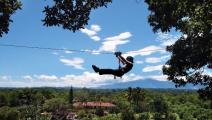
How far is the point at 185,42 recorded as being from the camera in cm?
2603

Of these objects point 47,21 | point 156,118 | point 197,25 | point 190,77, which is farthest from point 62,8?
point 156,118

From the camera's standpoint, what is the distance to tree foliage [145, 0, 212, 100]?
65.4 feet

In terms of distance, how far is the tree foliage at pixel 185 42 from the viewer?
19922mm

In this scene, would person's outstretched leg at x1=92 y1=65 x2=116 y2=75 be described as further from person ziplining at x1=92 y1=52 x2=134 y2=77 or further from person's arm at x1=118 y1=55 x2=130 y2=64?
person's arm at x1=118 y1=55 x2=130 y2=64

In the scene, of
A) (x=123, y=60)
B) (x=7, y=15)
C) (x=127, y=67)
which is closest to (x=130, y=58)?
(x=123, y=60)

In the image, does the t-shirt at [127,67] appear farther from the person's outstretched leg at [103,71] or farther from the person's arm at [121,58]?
the person's outstretched leg at [103,71]

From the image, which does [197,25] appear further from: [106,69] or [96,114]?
[96,114]

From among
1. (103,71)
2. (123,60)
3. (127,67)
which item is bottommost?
(103,71)

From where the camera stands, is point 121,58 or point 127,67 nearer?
point 127,67

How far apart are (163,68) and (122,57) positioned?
10277 millimetres

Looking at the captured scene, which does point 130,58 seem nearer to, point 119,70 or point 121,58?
point 121,58

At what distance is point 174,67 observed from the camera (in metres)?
27.4

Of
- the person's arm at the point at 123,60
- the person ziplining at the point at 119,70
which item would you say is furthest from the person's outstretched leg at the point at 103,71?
the person's arm at the point at 123,60

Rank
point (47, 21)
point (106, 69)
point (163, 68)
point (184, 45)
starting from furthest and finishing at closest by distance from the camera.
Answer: point (163, 68) < point (184, 45) < point (106, 69) < point (47, 21)
